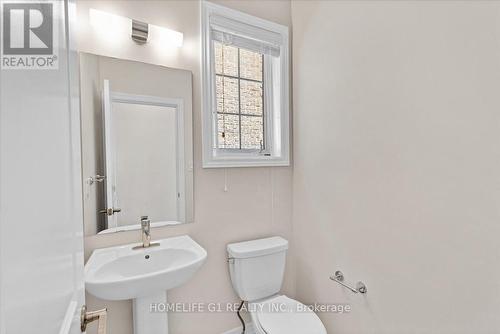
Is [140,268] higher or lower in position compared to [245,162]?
lower

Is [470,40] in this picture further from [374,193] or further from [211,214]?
[211,214]

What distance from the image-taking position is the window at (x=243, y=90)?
1.65 m

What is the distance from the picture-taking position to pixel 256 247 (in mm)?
1705

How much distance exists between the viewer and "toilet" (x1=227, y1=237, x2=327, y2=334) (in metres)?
1.51

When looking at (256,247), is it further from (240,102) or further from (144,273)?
(240,102)

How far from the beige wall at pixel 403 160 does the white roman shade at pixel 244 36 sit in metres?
0.23

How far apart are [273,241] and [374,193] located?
0.75 metres

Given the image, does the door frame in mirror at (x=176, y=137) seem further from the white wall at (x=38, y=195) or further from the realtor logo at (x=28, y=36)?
the realtor logo at (x=28, y=36)

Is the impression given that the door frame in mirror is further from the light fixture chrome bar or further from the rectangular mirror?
the light fixture chrome bar

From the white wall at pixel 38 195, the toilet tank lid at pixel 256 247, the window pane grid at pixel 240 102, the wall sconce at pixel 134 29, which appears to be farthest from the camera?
the window pane grid at pixel 240 102

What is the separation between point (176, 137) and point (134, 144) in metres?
0.24

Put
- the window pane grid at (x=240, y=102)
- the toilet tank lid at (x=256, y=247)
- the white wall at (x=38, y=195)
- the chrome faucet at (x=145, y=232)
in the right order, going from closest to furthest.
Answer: the white wall at (x=38, y=195) < the chrome faucet at (x=145, y=232) < the toilet tank lid at (x=256, y=247) < the window pane grid at (x=240, y=102)

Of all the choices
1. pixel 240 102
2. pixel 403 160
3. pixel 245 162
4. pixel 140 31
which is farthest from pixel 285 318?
pixel 140 31

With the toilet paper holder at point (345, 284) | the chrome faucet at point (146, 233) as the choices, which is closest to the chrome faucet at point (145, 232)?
the chrome faucet at point (146, 233)
